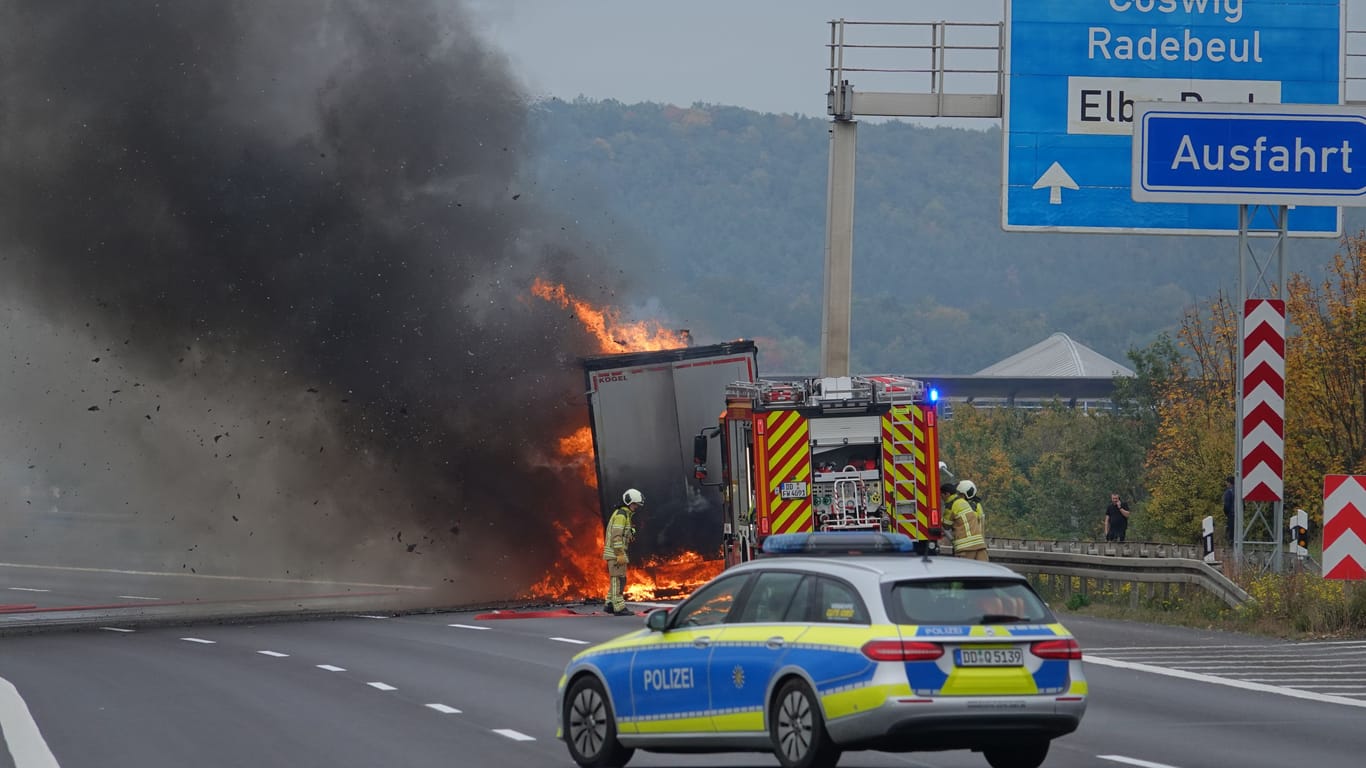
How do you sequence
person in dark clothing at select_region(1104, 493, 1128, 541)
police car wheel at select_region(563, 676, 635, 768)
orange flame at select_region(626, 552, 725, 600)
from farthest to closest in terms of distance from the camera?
person in dark clothing at select_region(1104, 493, 1128, 541)
orange flame at select_region(626, 552, 725, 600)
police car wheel at select_region(563, 676, 635, 768)

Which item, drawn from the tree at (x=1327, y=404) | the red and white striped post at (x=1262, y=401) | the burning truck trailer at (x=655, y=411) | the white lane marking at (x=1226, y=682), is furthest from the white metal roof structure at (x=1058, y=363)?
the white lane marking at (x=1226, y=682)

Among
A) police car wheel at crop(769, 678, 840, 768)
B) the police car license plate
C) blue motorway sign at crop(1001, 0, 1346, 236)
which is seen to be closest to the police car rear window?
the police car license plate

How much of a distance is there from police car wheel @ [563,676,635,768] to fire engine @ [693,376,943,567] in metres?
10.7

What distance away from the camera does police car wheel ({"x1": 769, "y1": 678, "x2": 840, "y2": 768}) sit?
34.3 ft

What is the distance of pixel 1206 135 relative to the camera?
80.0 ft

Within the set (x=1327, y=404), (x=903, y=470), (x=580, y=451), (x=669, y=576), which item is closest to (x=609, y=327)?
(x=580, y=451)

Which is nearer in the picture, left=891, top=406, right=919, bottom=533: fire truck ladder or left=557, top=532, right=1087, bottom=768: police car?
left=557, top=532, right=1087, bottom=768: police car

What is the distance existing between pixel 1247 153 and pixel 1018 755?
48.7 feet

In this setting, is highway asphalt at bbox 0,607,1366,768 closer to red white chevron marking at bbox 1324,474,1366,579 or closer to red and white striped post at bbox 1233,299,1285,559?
red white chevron marking at bbox 1324,474,1366,579

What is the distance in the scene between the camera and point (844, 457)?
23.1 meters

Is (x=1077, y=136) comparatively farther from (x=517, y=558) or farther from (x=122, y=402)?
(x=122, y=402)

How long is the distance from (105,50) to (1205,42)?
1588cm

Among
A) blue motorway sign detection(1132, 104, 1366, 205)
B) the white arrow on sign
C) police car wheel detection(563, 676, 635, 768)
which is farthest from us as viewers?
the white arrow on sign

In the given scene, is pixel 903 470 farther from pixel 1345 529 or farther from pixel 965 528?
pixel 1345 529
